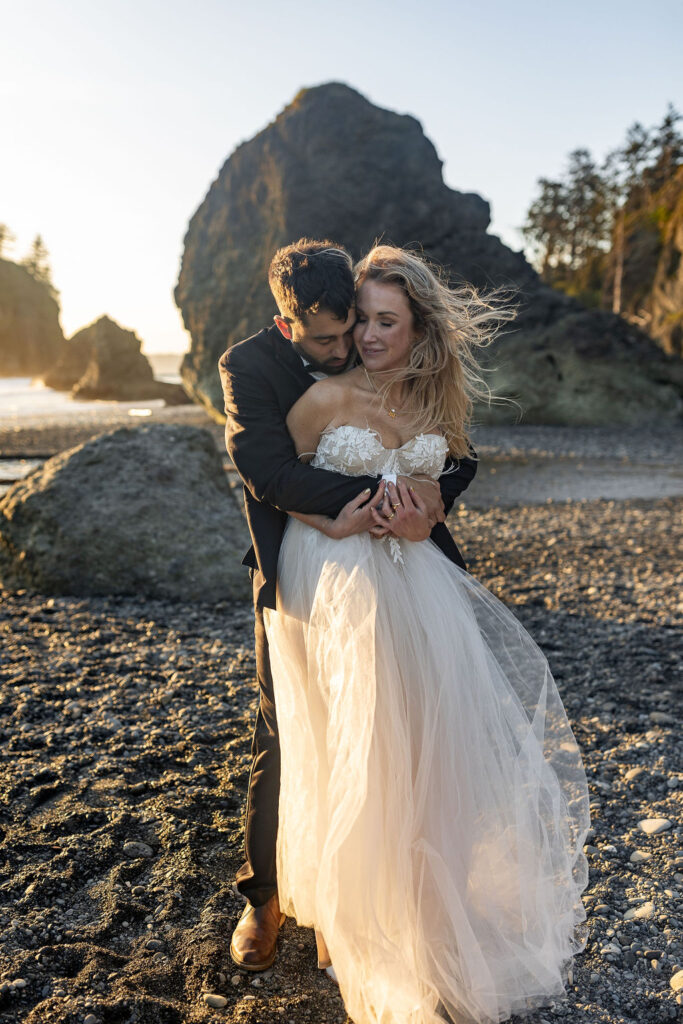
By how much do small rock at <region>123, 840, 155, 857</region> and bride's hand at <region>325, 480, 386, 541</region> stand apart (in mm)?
1932

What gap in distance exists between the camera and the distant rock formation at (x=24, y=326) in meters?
89.2

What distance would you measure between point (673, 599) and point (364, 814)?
5.63 metres

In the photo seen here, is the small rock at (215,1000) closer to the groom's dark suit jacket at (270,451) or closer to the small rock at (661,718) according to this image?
the groom's dark suit jacket at (270,451)

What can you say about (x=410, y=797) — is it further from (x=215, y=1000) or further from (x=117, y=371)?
(x=117, y=371)

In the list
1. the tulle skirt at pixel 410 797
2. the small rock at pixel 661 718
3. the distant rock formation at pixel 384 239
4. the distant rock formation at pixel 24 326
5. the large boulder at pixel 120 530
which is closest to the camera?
the tulle skirt at pixel 410 797

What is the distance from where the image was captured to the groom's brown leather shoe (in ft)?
9.37

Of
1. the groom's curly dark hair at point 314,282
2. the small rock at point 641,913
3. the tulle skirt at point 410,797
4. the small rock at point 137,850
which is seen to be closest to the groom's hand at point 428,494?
the tulle skirt at point 410,797

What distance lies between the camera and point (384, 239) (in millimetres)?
25469

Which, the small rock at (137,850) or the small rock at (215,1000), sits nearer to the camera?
the small rock at (215,1000)

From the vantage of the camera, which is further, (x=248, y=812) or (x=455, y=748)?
(x=248, y=812)

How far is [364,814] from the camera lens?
2416mm

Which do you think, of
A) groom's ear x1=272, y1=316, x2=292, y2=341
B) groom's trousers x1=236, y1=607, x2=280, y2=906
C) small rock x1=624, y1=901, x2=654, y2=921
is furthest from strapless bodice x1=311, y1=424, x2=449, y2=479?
small rock x1=624, y1=901, x2=654, y2=921

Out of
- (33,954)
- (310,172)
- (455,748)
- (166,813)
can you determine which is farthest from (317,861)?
(310,172)

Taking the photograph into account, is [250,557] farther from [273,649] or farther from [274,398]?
[274,398]
